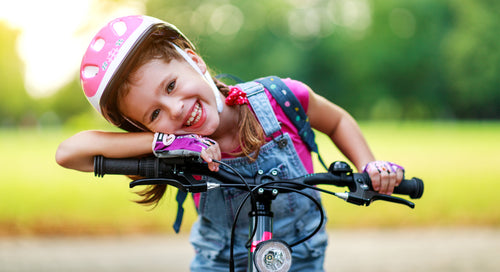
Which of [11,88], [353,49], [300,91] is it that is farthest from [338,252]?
[11,88]

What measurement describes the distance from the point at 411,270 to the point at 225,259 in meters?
2.46

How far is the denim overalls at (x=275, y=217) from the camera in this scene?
→ 197 cm

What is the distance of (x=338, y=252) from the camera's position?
4.55m

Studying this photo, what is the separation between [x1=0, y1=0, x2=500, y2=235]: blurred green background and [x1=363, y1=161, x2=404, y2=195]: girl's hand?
15.1 feet

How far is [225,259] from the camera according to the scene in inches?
83.7

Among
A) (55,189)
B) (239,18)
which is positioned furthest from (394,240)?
(239,18)

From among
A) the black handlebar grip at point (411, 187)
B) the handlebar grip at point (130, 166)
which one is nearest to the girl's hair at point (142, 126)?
the handlebar grip at point (130, 166)

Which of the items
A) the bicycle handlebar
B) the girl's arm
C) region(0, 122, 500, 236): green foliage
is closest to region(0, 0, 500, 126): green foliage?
region(0, 122, 500, 236): green foliage

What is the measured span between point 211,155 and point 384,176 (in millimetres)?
542

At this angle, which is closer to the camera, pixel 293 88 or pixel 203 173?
pixel 203 173

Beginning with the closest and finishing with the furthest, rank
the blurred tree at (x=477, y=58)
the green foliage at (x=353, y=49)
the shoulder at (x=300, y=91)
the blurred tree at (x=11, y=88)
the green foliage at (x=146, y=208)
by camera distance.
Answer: the shoulder at (x=300, y=91), the green foliage at (x=146, y=208), the blurred tree at (x=477, y=58), the green foliage at (x=353, y=49), the blurred tree at (x=11, y=88)

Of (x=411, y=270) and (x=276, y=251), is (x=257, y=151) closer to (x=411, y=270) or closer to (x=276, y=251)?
(x=276, y=251)

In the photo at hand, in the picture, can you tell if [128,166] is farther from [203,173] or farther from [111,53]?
[111,53]

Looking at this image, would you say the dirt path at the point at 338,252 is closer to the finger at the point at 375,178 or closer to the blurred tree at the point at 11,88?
the finger at the point at 375,178
